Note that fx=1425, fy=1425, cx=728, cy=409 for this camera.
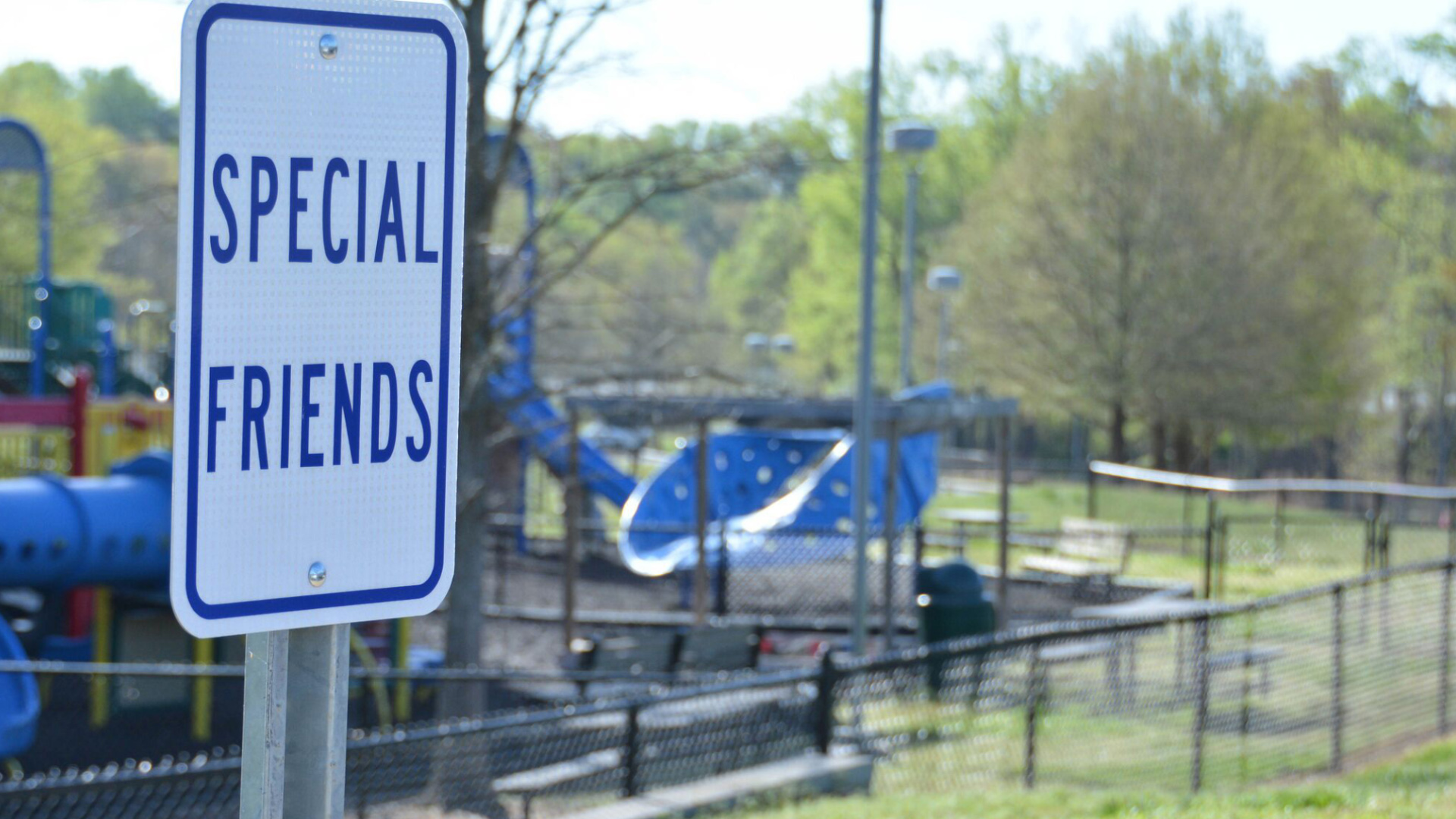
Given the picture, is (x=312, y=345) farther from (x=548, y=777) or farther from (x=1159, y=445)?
(x=1159, y=445)

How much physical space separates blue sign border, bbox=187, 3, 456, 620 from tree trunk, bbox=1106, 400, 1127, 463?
1419 inches

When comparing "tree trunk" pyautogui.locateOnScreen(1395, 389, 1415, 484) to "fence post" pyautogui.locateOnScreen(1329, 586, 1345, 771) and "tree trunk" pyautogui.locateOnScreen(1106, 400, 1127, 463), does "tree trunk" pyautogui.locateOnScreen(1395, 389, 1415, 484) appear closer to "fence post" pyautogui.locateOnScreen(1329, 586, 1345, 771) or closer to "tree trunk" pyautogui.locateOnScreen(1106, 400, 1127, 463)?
"tree trunk" pyautogui.locateOnScreen(1106, 400, 1127, 463)

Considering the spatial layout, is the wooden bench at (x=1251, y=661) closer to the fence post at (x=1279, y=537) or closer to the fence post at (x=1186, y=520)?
the fence post at (x=1279, y=537)

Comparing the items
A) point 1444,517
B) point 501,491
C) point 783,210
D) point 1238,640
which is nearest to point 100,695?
point 1238,640

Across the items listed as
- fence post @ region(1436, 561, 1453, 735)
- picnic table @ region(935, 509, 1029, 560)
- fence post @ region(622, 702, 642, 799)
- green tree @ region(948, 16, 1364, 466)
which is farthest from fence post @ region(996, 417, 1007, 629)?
green tree @ region(948, 16, 1364, 466)

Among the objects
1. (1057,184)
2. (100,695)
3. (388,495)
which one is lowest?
(100,695)

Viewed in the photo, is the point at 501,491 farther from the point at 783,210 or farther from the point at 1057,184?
the point at 783,210

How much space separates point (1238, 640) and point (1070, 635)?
22.7 ft

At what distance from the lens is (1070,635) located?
744cm

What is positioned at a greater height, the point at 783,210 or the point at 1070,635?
the point at 783,210

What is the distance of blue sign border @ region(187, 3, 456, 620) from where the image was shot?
154cm

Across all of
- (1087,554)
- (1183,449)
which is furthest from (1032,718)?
(1183,449)

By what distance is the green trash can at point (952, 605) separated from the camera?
1271 centimetres

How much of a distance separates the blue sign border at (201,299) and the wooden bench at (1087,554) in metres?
15.9
